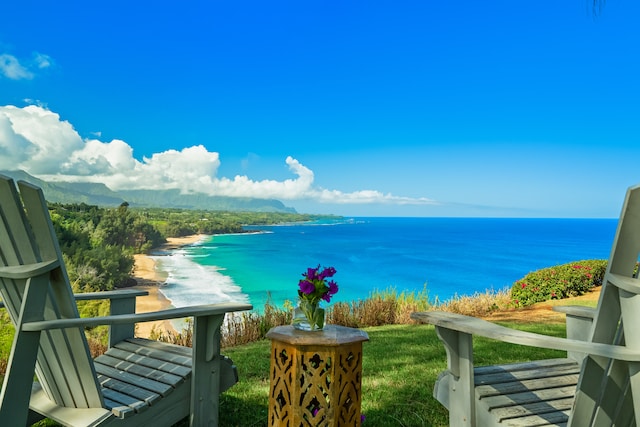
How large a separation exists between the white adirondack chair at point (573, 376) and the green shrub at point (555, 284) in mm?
7624

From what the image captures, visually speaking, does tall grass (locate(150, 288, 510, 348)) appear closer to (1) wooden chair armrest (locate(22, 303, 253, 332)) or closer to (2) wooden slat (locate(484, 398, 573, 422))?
(1) wooden chair armrest (locate(22, 303, 253, 332))

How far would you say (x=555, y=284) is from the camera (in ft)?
30.8

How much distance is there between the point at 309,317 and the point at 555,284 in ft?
28.3

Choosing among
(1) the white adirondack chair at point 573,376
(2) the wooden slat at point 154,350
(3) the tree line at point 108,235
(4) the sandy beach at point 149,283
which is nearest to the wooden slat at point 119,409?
(2) the wooden slat at point 154,350

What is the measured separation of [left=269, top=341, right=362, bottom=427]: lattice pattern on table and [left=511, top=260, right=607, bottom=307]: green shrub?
8083 millimetres

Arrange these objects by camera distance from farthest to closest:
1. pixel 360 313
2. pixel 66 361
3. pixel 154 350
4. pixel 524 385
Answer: pixel 360 313 < pixel 154 350 < pixel 524 385 < pixel 66 361

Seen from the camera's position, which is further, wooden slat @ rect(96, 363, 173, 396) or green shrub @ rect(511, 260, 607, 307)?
green shrub @ rect(511, 260, 607, 307)

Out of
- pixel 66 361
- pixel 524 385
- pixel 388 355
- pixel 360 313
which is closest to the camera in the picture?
pixel 66 361

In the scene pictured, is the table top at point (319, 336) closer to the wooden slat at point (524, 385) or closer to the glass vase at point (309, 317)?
the glass vase at point (309, 317)

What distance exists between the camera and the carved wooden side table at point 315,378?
2113 millimetres

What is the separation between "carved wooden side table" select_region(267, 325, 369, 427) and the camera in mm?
2113

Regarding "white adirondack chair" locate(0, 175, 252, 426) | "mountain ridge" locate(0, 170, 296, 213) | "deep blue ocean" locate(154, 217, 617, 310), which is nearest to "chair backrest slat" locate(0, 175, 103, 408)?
"white adirondack chair" locate(0, 175, 252, 426)

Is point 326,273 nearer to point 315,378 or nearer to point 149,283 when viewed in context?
point 315,378

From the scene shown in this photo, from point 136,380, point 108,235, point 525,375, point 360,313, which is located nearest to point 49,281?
point 136,380
